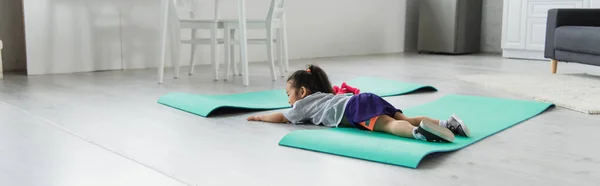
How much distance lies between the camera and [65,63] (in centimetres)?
469

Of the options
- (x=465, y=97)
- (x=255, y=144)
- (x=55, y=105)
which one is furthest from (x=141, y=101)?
(x=465, y=97)

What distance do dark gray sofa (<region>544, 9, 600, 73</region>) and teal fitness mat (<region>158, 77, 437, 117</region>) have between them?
1.47 meters

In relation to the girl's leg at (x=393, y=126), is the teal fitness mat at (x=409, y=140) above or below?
below

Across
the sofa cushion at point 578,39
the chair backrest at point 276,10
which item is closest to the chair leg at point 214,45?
the chair backrest at point 276,10

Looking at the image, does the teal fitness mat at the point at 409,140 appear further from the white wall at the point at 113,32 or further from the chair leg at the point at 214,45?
the white wall at the point at 113,32

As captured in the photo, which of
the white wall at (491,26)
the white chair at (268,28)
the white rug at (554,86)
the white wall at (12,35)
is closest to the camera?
the white rug at (554,86)

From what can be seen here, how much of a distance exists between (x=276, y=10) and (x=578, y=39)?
2.16m

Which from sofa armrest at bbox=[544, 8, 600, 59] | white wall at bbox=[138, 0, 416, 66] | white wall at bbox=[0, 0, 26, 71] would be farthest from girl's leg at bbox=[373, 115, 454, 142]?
white wall at bbox=[0, 0, 26, 71]

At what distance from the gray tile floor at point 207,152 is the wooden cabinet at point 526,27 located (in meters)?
2.97

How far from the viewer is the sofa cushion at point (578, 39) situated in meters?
4.39

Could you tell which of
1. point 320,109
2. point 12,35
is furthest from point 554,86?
point 12,35

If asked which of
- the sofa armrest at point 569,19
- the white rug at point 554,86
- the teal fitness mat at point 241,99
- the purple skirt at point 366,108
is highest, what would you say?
the sofa armrest at point 569,19

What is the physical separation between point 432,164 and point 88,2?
11.7 feet

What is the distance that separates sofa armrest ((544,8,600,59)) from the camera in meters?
4.84
